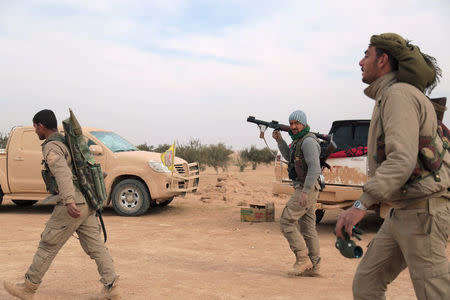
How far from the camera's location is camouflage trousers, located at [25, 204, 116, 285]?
4.42 metres

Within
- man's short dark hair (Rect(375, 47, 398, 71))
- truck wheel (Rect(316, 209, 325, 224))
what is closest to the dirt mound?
truck wheel (Rect(316, 209, 325, 224))

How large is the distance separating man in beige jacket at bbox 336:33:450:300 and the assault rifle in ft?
11.2

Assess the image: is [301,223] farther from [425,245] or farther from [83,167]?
[425,245]

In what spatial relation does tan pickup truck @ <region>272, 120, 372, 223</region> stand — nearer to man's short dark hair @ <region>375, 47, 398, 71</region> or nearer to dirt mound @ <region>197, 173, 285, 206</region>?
dirt mound @ <region>197, 173, 285, 206</region>

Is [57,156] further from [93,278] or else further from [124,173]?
[124,173]

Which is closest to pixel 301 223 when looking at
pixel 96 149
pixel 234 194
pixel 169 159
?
pixel 169 159

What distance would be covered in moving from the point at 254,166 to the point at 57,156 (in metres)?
31.9

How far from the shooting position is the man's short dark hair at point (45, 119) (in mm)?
4508

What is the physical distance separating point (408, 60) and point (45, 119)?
3.34 metres

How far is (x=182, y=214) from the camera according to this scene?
11.3 m

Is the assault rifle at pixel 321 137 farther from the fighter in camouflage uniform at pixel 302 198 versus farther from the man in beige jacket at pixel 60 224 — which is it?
the man in beige jacket at pixel 60 224

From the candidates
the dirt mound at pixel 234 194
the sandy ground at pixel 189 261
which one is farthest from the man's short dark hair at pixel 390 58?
the dirt mound at pixel 234 194

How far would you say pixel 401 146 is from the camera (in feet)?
8.05

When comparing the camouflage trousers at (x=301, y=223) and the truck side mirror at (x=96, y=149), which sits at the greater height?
the truck side mirror at (x=96, y=149)
